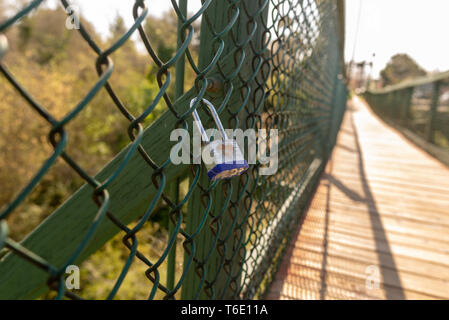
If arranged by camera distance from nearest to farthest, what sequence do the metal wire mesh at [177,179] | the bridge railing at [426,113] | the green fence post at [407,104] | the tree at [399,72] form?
1. the metal wire mesh at [177,179]
2. the bridge railing at [426,113]
3. the green fence post at [407,104]
4. the tree at [399,72]

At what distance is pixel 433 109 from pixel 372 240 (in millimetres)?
4905

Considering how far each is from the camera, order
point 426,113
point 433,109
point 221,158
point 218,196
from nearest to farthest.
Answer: point 221,158, point 218,196, point 433,109, point 426,113

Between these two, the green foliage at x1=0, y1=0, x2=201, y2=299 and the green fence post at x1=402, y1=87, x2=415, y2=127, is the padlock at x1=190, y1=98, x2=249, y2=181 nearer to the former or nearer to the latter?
the green foliage at x1=0, y1=0, x2=201, y2=299

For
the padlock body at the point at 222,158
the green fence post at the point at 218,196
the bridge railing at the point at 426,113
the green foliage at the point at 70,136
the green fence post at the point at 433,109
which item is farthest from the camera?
the green foliage at the point at 70,136

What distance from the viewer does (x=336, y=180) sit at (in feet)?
14.2

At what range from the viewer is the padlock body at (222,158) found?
631 millimetres

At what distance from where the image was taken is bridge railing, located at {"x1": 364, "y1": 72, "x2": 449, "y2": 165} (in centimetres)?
565

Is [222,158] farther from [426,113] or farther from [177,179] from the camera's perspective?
[426,113]

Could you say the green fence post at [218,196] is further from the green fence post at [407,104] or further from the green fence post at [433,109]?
the green fence post at [407,104]

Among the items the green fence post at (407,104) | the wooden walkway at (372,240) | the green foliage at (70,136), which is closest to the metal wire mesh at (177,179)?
the wooden walkway at (372,240)

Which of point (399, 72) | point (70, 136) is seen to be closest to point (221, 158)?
point (70, 136)

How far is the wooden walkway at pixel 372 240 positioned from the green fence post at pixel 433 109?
1776mm

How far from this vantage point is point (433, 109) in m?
6.02
